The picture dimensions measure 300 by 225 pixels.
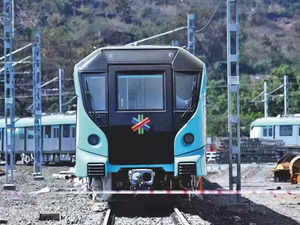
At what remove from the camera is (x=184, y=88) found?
46.2ft

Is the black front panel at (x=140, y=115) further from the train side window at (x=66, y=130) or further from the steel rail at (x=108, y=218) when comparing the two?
the train side window at (x=66, y=130)

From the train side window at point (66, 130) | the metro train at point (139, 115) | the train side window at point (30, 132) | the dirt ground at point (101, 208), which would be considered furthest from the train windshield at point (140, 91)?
the train side window at point (30, 132)

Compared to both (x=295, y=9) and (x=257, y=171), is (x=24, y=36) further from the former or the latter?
(x=295, y=9)

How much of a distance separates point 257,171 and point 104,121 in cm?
2118

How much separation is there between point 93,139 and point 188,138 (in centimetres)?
177

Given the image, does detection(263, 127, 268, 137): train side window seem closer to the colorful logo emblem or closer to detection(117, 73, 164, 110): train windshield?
detection(117, 73, 164, 110): train windshield

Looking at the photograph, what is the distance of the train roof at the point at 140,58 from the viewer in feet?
46.1

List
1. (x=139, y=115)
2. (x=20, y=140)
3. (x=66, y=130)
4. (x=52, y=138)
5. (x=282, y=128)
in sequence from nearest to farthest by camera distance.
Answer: (x=139, y=115)
(x=66, y=130)
(x=52, y=138)
(x=20, y=140)
(x=282, y=128)

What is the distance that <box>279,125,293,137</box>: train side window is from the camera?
4794 cm

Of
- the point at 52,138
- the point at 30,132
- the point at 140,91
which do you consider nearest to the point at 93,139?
the point at 140,91

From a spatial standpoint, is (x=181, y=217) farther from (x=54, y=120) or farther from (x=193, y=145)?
(x=54, y=120)

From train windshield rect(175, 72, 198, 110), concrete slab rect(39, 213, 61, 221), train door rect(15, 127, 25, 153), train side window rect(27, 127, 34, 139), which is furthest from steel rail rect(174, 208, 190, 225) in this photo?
train door rect(15, 127, 25, 153)

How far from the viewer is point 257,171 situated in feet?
112

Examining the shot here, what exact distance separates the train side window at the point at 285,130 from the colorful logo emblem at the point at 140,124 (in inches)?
1374
